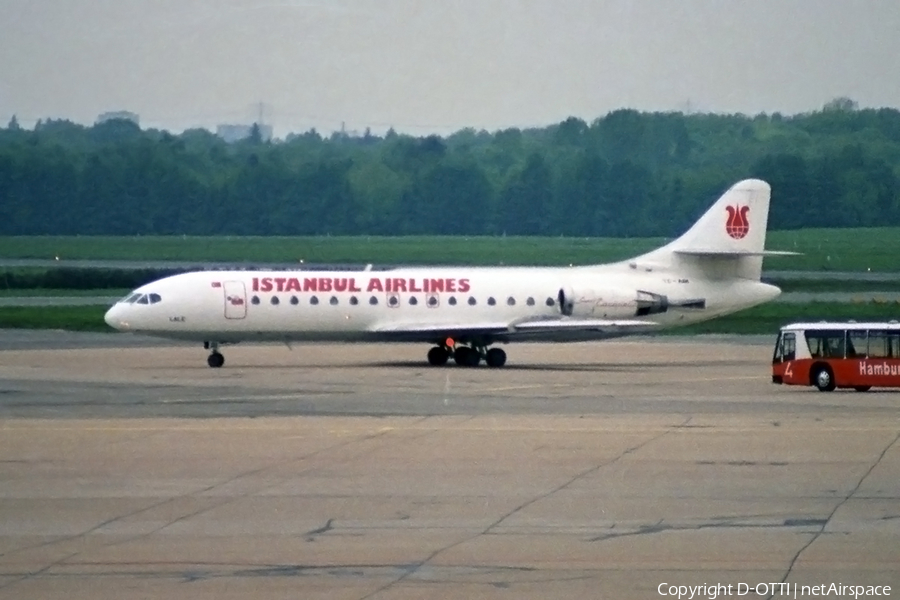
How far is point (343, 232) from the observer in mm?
113938

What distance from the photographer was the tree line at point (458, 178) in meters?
99.3

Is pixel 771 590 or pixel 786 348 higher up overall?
pixel 786 348

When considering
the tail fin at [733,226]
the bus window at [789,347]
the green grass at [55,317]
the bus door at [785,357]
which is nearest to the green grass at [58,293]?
the green grass at [55,317]

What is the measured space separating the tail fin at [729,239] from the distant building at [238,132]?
3432 inches

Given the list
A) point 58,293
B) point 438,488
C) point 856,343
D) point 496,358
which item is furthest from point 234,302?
point 58,293

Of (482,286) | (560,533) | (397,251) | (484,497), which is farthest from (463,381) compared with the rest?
(397,251)

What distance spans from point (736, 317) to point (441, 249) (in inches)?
1168

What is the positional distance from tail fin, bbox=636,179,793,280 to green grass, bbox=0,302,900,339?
1088cm

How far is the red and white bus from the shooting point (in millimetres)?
37938

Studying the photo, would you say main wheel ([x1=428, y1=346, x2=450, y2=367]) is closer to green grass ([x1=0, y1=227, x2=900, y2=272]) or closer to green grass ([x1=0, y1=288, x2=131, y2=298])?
green grass ([x1=0, y1=288, x2=131, y2=298])

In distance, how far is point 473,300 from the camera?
49000 millimetres

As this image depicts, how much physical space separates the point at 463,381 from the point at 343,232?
73.1m

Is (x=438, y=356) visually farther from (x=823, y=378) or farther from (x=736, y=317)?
(x=736, y=317)

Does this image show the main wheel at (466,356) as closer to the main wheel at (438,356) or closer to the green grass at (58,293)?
the main wheel at (438,356)
